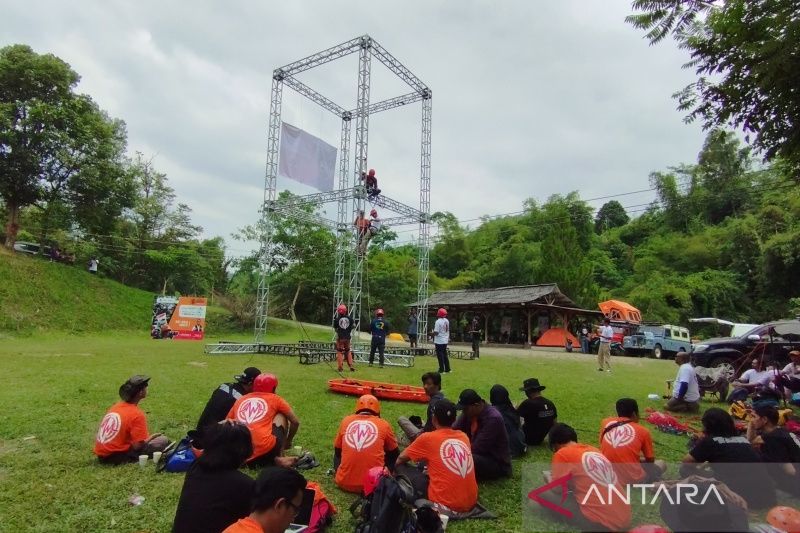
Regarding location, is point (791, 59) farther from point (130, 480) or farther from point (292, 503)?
point (130, 480)

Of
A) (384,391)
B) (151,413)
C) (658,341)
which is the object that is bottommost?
(151,413)

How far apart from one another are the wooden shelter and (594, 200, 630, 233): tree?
1272 inches

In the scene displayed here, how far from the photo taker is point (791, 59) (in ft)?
14.8

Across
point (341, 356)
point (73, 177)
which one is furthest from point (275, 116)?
point (73, 177)

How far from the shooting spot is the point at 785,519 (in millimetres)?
2789

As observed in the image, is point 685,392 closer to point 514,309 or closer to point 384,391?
point 384,391

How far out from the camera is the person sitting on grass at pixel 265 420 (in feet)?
13.7

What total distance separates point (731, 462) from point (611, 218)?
59.6 m

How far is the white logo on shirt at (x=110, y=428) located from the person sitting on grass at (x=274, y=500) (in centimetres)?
306

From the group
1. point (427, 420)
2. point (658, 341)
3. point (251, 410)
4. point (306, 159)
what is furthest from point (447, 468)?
point (658, 341)

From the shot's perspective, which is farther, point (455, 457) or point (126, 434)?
point (126, 434)

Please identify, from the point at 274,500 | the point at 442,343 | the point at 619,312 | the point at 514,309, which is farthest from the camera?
the point at 619,312

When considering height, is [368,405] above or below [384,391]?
above

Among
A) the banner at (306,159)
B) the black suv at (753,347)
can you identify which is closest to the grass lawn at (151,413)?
the black suv at (753,347)
